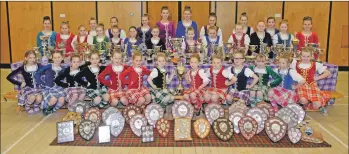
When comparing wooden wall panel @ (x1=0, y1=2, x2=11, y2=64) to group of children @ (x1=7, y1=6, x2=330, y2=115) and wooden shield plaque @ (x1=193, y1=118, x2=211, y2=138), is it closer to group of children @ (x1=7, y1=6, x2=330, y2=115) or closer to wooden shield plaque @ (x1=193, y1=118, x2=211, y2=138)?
group of children @ (x1=7, y1=6, x2=330, y2=115)

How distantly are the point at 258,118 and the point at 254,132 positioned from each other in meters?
0.23

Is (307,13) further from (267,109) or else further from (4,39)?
(4,39)

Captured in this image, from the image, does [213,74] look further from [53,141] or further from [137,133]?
[53,141]

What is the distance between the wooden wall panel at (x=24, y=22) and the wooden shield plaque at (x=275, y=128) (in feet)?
21.8

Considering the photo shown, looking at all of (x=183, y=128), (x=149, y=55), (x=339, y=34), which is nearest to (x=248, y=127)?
(x=183, y=128)

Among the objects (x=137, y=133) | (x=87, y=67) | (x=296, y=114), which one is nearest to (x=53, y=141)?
(x=137, y=133)

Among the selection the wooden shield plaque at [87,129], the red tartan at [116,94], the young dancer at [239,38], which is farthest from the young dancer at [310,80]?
the wooden shield plaque at [87,129]

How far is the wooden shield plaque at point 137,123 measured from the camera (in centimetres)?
425

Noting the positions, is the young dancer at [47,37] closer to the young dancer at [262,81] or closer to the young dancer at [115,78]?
the young dancer at [115,78]

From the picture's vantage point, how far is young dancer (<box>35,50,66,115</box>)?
5125 mm

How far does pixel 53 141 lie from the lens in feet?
13.7

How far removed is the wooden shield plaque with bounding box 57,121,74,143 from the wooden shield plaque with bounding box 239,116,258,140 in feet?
6.09

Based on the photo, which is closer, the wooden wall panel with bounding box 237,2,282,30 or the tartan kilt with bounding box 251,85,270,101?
the tartan kilt with bounding box 251,85,270,101

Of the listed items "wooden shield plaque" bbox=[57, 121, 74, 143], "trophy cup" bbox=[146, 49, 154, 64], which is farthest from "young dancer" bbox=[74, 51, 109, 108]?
"wooden shield plaque" bbox=[57, 121, 74, 143]
